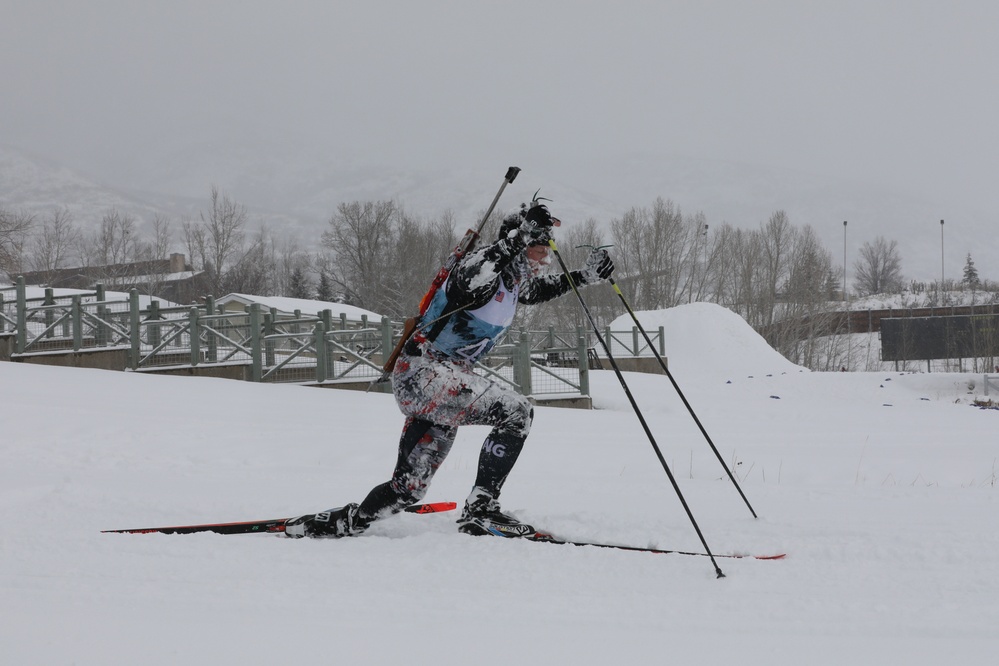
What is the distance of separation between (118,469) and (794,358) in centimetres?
4267

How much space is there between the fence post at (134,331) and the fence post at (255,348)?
222 cm

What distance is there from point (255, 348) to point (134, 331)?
2.43 m

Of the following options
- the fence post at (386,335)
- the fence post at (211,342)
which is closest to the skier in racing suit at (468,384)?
the fence post at (386,335)

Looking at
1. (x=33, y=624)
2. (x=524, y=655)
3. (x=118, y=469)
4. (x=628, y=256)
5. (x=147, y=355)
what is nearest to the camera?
(x=524, y=655)

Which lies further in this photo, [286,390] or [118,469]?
[286,390]

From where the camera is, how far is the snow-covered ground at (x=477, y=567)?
2.44m

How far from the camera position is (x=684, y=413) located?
15.8m

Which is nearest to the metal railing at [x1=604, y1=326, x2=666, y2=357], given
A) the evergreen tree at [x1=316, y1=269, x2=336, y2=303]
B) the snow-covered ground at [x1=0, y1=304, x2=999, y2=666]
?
the snow-covered ground at [x1=0, y1=304, x2=999, y2=666]

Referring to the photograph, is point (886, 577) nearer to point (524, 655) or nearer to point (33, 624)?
point (524, 655)

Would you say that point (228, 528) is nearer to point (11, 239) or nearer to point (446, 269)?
point (446, 269)

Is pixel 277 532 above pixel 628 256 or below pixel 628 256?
below

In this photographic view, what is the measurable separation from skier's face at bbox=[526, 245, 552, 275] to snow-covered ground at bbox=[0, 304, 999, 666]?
129 cm

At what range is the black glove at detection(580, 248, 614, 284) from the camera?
4090mm

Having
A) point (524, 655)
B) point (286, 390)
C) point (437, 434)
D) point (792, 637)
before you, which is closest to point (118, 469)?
point (437, 434)
